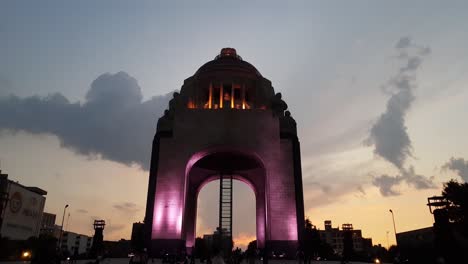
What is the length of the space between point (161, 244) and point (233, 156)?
1607cm

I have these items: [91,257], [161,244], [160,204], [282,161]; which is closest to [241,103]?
[282,161]

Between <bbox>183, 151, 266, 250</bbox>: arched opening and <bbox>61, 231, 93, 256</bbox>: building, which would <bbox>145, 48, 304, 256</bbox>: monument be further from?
<bbox>61, 231, 93, 256</bbox>: building

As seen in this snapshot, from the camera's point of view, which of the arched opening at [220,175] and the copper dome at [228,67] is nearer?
the copper dome at [228,67]

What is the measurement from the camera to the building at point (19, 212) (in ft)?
198

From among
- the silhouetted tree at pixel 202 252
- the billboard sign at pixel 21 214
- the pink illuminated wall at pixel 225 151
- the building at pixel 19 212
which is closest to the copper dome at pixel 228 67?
the pink illuminated wall at pixel 225 151

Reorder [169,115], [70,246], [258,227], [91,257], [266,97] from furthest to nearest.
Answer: [70,246]
[258,227]
[266,97]
[169,115]
[91,257]

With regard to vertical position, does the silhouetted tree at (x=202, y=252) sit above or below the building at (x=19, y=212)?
below

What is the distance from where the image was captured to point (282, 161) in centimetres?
4112

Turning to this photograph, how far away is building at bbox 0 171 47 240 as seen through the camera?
2375 inches

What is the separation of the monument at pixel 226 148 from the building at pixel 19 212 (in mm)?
35763

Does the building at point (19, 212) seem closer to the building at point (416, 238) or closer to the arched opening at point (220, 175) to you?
the arched opening at point (220, 175)

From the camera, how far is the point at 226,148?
4106 cm

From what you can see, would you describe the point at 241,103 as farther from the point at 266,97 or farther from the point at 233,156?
the point at 233,156

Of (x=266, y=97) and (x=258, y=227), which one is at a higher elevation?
(x=266, y=97)
